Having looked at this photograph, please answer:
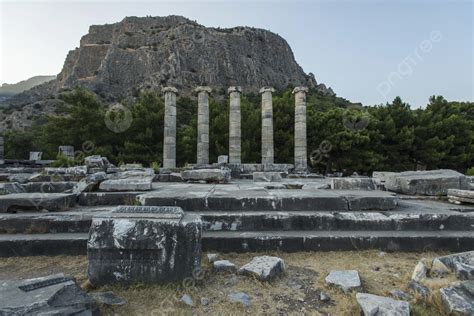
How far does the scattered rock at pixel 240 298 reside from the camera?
2826 millimetres

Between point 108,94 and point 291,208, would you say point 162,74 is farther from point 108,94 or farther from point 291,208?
point 291,208

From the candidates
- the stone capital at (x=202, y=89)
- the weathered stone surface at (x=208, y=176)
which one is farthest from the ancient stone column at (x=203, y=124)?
the weathered stone surface at (x=208, y=176)

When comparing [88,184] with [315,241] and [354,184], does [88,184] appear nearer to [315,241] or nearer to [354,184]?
[315,241]

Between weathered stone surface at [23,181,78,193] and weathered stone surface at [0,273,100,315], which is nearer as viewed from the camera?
weathered stone surface at [0,273,100,315]

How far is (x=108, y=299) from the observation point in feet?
8.96

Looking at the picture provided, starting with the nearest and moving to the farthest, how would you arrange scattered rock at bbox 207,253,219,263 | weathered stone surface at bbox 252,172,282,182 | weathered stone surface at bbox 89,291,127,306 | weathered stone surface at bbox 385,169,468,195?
weathered stone surface at bbox 89,291,127,306, scattered rock at bbox 207,253,219,263, weathered stone surface at bbox 385,169,468,195, weathered stone surface at bbox 252,172,282,182

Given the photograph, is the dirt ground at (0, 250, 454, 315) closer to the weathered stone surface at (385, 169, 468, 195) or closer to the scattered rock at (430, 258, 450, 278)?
the scattered rock at (430, 258, 450, 278)

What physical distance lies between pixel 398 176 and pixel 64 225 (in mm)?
7600

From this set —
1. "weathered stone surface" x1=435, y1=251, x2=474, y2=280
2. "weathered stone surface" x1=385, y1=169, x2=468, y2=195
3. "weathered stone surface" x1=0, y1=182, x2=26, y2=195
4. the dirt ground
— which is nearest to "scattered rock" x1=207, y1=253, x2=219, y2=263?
the dirt ground

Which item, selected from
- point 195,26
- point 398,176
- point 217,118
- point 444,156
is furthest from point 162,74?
point 398,176

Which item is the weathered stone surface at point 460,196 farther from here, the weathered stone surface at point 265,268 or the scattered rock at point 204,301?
the scattered rock at point 204,301

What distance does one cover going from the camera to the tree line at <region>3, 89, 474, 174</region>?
2197 centimetres

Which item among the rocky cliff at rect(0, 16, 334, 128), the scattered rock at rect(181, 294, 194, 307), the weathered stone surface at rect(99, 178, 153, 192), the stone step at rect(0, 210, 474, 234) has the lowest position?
the scattered rock at rect(181, 294, 194, 307)

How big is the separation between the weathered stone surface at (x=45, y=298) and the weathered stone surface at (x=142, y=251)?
494 millimetres
